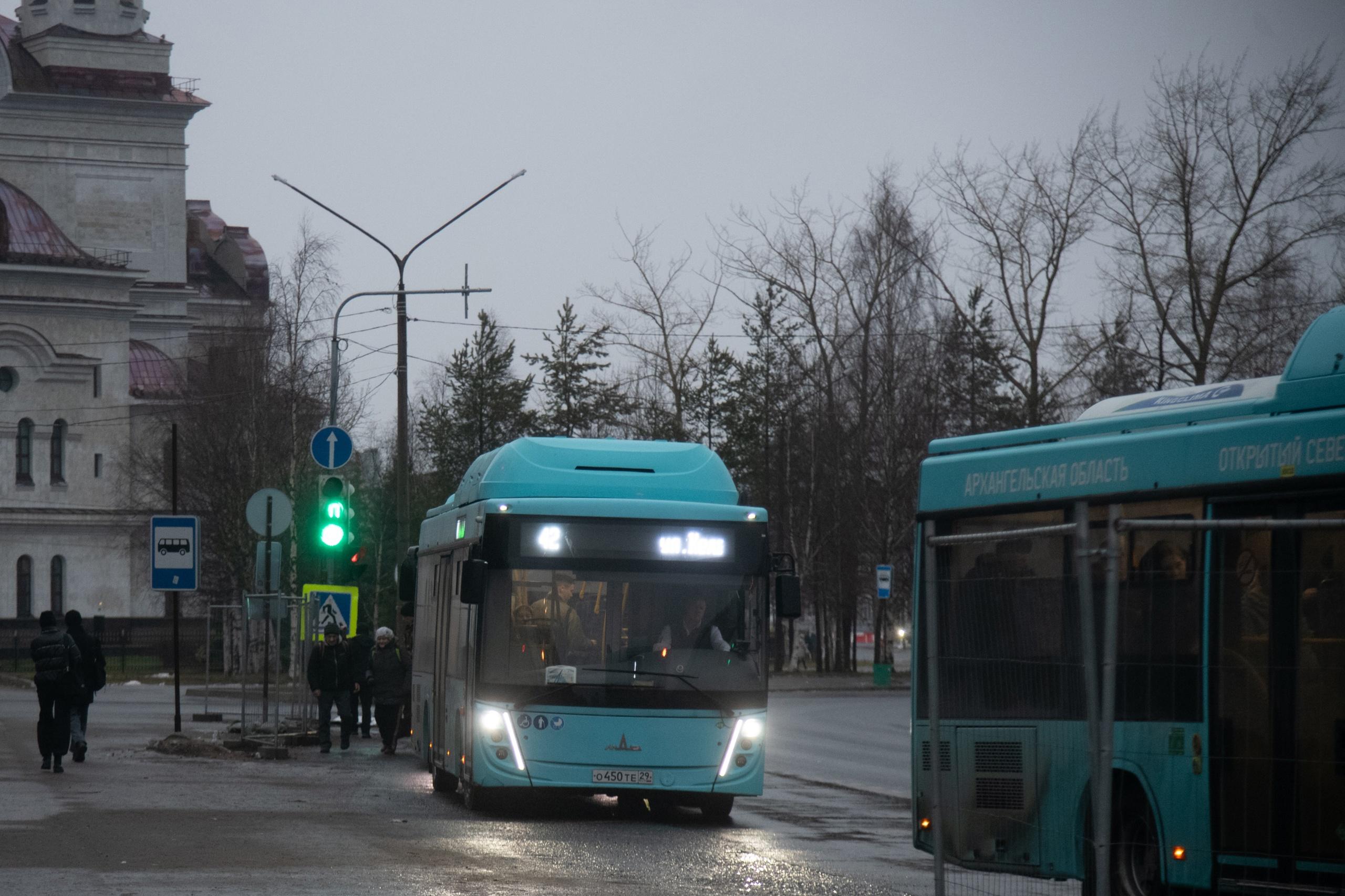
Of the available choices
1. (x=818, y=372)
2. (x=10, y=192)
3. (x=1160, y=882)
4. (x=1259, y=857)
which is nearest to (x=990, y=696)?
(x=1160, y=882)

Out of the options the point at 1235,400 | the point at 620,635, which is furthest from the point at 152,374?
the point at 1235,400

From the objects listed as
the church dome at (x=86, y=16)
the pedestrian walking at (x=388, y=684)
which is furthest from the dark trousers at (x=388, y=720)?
the church dome at (x=86, y=16)

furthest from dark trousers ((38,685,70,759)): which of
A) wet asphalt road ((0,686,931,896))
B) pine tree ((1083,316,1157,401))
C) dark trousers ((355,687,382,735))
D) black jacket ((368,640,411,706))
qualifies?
pine tree ((1083,316,1157,401))

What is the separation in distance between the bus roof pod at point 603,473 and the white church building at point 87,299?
169ft

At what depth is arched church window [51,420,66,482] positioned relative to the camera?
7175cm

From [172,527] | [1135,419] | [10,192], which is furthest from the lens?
[10,192]

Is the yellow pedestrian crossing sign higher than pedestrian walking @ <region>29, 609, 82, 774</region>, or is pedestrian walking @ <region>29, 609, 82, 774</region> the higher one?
the yellow pedestrian crossing sign

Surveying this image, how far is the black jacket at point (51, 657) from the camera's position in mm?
20250

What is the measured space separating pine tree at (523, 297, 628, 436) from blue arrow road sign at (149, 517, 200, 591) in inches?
2057

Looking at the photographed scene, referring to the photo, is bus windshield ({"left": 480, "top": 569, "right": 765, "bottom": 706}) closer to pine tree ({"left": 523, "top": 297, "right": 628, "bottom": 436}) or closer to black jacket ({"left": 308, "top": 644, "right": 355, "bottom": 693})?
black jacket ({"left": 308, "top": 644, "right": 355, "bottom": 693})

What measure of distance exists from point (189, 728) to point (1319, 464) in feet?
79.4

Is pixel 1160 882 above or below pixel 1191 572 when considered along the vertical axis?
below

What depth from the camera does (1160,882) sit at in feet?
29.1

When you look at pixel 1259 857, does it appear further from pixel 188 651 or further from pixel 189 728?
pixel 188 651
